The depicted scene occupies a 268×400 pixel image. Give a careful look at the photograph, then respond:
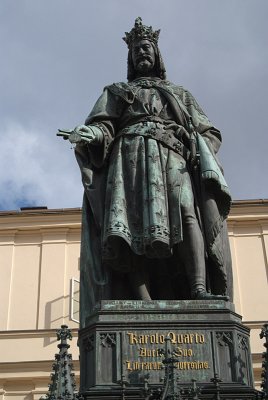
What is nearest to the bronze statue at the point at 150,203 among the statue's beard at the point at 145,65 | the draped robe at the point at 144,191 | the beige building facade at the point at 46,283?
the draped robe at the point at 144,191

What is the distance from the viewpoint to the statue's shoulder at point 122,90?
7500mm

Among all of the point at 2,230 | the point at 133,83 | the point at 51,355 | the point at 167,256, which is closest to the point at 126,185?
the point at 167,256

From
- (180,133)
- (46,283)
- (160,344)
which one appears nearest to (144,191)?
(180,133)

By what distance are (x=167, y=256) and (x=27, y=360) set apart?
16.2 m

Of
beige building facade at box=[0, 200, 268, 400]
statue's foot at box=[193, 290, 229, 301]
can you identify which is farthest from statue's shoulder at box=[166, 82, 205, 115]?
beige building facade at box=[0, 200, 268, 400]

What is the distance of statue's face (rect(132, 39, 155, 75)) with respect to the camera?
800cm

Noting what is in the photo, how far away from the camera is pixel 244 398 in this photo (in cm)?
554

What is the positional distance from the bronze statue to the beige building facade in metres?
14.4

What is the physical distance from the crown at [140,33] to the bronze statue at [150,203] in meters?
0.79

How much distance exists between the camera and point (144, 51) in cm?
802

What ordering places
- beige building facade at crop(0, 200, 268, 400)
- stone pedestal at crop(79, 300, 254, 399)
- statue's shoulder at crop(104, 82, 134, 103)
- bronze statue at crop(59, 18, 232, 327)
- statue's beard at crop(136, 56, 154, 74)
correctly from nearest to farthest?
stone pedestal at crop(79, 300, 254, 399)
bronze statue at crop(59, 18, 232, 327)
statue's shoulder at crop(104, 82, 134, 103)
statue's beard at crop(136, 56, 154, 74)
beige building facade at crop(0, 200, 268, 400)

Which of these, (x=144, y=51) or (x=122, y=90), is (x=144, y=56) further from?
(x=122, y=90)

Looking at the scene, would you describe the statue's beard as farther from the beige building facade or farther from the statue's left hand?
the beige building facade

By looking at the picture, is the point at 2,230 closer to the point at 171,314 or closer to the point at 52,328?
the point at 52,328
